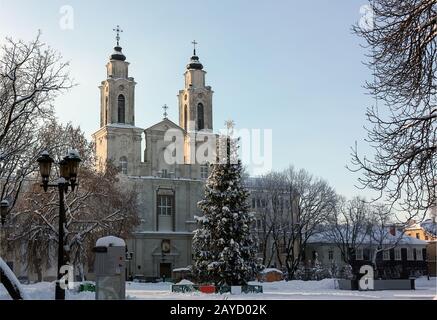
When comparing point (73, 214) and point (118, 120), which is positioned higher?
point (118, 120)

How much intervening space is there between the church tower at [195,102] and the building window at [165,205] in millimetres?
7035

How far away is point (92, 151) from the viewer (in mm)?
35312

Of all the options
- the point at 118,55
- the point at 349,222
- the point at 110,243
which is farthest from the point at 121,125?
the point at 110,243

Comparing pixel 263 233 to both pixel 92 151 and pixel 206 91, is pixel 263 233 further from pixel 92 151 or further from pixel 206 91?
pixel 92 151

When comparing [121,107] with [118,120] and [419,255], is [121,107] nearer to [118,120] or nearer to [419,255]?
[118,120]

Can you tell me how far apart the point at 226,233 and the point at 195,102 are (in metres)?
24.5

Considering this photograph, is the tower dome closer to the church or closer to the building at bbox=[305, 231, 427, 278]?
the church

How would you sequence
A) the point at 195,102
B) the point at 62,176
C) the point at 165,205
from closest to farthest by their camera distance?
the point at 62,176, the point at 195,102, the point at 165,205

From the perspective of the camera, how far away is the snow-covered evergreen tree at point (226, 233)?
104 ft

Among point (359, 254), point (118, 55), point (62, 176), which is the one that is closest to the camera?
point (62, 176)

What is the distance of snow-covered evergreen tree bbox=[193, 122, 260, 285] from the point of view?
104 feet

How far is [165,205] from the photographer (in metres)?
56.5

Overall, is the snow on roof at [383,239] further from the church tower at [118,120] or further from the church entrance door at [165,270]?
the church tower at [118,120]
